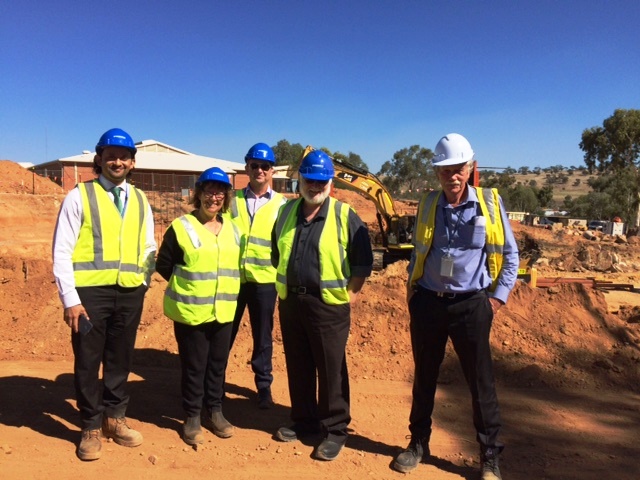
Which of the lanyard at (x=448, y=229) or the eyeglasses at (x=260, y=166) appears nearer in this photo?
the lanyard at (x=448, y=229)

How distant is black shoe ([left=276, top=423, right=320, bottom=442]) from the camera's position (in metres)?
3.60

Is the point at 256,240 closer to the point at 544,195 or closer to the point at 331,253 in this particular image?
the point at 331,253

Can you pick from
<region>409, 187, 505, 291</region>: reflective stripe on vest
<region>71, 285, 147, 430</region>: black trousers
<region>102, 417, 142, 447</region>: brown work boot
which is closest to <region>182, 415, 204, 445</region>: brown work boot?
<region>102, 417, 142, 447</region>: brown work boot

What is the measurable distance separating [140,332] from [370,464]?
12.3ft

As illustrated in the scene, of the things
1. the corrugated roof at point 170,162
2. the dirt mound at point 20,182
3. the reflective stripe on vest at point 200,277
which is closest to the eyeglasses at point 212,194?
the reflective stripe on vest at point 200,277

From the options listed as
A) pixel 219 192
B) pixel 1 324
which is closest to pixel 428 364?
pixel 219 192

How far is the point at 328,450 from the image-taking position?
3.34 m

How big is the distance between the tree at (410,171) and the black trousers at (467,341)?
58512mm

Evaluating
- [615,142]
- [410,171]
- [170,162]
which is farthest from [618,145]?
[170,162]

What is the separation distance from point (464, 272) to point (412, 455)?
1388 millimetres

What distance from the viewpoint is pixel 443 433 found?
393 centimetres

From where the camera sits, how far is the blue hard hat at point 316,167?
3203mm

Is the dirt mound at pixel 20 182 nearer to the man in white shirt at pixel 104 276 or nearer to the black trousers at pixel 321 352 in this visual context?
the man in white shirt at pixel 104 276

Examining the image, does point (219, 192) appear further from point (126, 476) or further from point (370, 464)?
Answer: point (370, 464)
